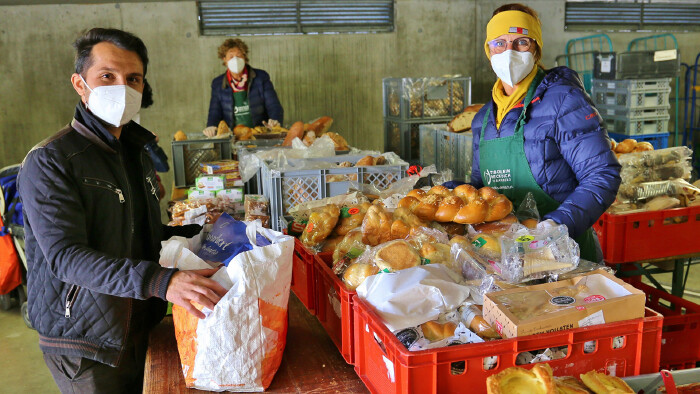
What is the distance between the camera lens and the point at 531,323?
1.25 metres

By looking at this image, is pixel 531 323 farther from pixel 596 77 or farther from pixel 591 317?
pixel 596 77

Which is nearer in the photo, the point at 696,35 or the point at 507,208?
the point at 507,208

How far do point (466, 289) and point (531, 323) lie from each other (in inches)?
9.9

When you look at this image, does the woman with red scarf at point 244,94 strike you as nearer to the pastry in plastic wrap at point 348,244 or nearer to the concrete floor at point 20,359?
the concrete floor at point 20,359

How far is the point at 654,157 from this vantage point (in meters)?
3.83

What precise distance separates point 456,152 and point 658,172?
1408 mm

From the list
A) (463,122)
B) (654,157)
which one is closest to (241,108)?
(463,122)

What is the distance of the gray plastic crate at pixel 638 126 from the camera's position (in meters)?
7.04

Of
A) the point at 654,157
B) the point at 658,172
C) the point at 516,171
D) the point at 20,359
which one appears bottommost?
the point at 20,359

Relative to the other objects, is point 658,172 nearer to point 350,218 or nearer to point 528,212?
point 528,212

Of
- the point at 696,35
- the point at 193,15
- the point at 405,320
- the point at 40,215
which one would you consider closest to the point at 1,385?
the point at 40,215

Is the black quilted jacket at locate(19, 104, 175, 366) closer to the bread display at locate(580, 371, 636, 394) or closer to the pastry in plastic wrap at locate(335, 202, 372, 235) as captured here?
the pastry in plastic wrap at locate(335, 202, 372, 235)

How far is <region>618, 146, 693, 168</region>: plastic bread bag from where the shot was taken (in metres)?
3.78

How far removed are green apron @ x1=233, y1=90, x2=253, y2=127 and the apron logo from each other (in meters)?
4.50
